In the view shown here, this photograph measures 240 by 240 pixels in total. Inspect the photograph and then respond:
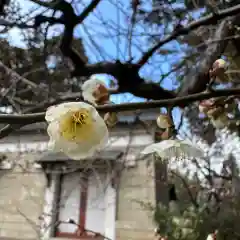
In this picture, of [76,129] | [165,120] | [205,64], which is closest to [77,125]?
[76,129]

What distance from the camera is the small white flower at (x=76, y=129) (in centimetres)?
45

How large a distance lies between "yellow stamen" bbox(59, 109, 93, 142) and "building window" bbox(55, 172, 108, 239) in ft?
4.75

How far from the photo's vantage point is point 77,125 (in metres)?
0.47

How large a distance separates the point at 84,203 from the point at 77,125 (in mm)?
1569

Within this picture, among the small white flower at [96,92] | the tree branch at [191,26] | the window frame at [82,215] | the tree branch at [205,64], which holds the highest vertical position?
the tree branch at [191,26]

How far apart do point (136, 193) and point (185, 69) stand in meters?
0.76

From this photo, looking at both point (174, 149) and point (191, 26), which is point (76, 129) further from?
point (191, 26)

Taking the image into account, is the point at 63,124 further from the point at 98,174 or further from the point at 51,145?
the point at 98,174

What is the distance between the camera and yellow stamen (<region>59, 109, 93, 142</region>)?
458mm

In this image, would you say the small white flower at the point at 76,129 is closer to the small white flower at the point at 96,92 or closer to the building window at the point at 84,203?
the small white flower at the point at 96,92

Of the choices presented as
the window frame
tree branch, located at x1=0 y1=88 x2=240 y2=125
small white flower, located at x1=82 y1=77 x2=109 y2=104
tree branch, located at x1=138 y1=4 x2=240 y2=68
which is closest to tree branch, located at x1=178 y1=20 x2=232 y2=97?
tree branch, located at x1=138 y1=4 x2=240 y2=68

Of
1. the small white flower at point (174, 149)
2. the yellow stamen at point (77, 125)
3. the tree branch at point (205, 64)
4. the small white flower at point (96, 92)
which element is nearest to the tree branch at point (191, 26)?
the tree branch at point (205, 64)

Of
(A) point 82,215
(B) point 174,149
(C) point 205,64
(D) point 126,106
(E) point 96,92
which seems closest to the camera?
(D) point 126,106

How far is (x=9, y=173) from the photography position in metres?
2.00
